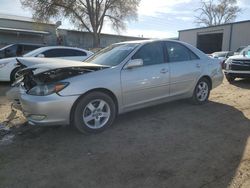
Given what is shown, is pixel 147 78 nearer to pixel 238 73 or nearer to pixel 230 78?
pixel 238 73

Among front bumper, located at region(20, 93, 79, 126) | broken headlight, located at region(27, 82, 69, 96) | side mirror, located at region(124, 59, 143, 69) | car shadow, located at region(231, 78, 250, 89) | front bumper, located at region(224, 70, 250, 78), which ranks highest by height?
side mirror, located at region(124, 59, 143, 69)

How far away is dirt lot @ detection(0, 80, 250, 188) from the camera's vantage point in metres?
3.18

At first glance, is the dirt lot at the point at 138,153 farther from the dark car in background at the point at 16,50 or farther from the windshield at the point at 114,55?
the dark car in background at the point at 16,50

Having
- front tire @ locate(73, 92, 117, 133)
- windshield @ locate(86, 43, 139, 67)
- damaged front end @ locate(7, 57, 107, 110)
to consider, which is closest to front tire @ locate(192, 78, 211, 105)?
windshield @ locate(86, 43, 139, 67)

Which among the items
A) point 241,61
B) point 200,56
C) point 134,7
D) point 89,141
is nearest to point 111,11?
point 134,7

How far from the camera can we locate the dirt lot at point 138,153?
318 centimetres

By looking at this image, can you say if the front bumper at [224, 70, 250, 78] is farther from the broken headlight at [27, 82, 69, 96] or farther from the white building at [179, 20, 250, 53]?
the white building at [179, 20, 250, 53]

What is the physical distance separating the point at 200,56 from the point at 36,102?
3909mm

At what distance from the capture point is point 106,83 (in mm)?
4625

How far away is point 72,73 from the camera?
180 inches

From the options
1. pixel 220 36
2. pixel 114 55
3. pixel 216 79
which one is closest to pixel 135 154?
pixel 114 55

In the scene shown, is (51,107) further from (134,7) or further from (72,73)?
(134,7)

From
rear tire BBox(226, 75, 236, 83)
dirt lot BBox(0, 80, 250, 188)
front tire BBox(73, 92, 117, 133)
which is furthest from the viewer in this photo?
rear tire BBox(226, 75, 236, 83)

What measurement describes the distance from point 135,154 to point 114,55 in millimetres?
2293
